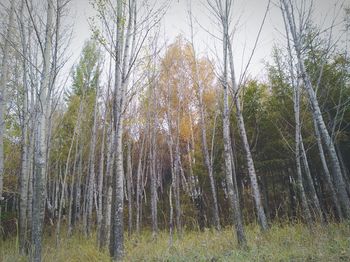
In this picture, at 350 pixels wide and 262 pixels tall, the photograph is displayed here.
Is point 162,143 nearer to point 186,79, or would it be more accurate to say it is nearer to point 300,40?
point 186,79

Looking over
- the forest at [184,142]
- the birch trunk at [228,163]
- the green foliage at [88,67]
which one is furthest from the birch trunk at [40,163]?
the green foliage at [88,67]

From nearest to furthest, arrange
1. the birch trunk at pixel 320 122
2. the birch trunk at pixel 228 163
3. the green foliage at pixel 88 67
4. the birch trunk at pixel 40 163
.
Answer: the birch trunk at pixel 40 163 → the birch trunk at pixel 228 163 → the birch trunk at pixel 320 122 → the green foliage at pixel 88 67

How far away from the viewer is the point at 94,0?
5445mm

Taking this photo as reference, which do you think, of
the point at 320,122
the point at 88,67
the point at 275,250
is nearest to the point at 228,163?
the point at 275,250

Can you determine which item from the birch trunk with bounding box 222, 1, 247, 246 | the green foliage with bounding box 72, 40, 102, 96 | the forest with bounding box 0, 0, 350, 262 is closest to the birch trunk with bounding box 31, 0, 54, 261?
the forest with bounding box 0, 0, 350, 262

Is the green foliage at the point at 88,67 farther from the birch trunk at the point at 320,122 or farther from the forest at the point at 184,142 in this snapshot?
the birch trunk at the point at 320,122

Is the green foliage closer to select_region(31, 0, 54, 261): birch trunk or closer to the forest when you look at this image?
the forest

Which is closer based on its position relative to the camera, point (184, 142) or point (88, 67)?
point (88, 67)

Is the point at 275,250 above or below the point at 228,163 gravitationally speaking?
below

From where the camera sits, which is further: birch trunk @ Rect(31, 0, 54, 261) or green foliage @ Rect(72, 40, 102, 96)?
green foliage @ Rect(72, 40, 102, 96)

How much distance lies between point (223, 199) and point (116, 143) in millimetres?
11215

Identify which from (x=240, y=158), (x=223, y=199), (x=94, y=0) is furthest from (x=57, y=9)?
(x=223, y=199)

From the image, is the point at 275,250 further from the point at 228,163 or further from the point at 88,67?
the point at 88,67

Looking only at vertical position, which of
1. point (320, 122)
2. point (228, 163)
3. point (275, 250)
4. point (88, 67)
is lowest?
point (275, 250)
